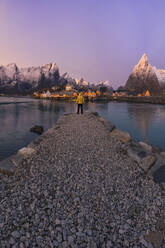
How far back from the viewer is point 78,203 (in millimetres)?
5691

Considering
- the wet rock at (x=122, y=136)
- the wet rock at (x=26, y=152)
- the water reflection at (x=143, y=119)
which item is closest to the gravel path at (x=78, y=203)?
the wet rock at (x=26, y=152)

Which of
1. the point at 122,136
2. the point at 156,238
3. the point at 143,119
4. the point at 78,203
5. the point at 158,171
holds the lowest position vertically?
the point at 156,238

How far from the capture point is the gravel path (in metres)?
4.48

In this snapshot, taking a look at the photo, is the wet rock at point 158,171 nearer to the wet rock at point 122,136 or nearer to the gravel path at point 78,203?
the gravel path at point 78,203

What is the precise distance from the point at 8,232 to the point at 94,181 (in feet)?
12.8

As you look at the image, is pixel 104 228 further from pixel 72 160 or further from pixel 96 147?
pixel 96 147

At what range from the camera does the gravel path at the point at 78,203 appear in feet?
14.7

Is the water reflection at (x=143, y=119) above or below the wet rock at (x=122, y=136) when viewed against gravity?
below

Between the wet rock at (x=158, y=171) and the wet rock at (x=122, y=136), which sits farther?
the wet rock at (x=122, y=136)

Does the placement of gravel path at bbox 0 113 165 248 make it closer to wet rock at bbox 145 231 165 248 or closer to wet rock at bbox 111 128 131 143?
wet rock at bbox 145 231 165 248

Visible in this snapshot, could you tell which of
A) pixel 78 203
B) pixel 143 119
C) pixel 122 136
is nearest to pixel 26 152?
pixel 78 203

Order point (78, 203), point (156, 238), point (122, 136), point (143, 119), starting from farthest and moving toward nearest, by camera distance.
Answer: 1. point (143, 119)
2. point (122, 136)
3. point (78, 203)
4. point (156, 238)

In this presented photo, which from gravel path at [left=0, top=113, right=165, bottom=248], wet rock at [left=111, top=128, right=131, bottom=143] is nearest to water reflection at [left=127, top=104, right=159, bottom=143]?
wet rock at [left=111, top=128, right=131, bottom=143]

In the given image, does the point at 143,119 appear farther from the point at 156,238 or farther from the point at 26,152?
the point at 156,238
